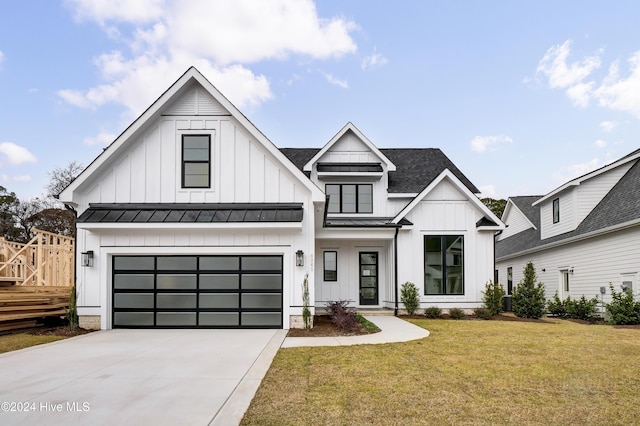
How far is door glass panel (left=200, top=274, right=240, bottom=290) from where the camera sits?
12336mm

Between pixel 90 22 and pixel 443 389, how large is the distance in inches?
707

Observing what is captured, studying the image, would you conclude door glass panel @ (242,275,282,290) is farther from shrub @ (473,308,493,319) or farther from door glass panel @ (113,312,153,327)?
shrub @ (473,308,493,319)

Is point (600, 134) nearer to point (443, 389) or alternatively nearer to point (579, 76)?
point (579, 76)

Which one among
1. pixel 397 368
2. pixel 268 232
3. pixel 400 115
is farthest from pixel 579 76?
pixel 397 368

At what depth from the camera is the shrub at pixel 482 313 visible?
15766 mm

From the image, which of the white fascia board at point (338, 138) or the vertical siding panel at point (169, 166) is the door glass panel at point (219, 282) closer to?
the vertical siding panel at point (169, 166)

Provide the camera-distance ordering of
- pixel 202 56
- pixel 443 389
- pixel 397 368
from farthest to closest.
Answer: pixel 202 56
pixel 397 368
pixel 443 389

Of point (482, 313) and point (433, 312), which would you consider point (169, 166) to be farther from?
point (482, 313)

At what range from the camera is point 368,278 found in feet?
59.3

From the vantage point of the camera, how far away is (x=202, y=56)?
19938mm

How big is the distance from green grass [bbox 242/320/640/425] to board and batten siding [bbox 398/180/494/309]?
6.42 meters

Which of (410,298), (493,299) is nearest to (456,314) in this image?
(493,299)

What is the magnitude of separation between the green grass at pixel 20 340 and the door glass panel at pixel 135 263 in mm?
2328

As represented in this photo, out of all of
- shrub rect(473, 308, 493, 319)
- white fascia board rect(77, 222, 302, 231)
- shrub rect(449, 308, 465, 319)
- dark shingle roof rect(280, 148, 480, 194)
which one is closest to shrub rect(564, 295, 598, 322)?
shrub rect(473, 308, 493, 319)
